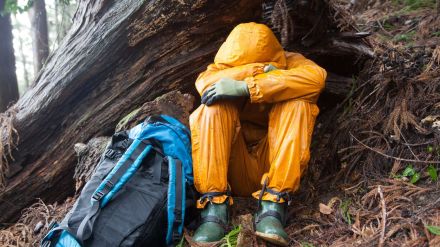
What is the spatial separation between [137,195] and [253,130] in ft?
4.05

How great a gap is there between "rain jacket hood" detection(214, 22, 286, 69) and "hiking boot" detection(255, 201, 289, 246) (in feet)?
3.97

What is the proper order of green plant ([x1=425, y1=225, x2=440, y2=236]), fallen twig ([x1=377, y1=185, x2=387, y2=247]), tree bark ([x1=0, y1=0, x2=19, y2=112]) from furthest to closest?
tree bark ([x1=0, y1=0, x2=19, y2=112]), fallen twig ([x1=377, y1=185, x2=387, y2=247]), green plant ([x1=425, y1=225, x2=440, y2=236])

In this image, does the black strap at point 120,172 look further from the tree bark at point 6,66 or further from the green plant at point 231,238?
the tree bark at point 6,66

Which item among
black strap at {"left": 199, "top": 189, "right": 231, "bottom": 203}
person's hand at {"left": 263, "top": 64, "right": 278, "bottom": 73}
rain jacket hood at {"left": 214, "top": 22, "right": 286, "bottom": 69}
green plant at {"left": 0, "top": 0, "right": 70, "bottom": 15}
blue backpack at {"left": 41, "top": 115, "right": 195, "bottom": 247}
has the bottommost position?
black strap at {"left": 199, "top": 189, "right": 231, "bottom": 203}

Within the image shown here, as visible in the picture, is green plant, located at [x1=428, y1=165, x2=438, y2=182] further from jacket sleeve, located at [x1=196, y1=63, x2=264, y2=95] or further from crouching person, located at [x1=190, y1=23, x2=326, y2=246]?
jacket sleeve, located at [x1=196, y1=63, x2=264, y2=95]

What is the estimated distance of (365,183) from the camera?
10.3ft

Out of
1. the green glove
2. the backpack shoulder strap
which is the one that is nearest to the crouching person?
the green glove

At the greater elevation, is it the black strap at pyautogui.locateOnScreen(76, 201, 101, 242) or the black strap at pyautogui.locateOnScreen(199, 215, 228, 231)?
the black strap at pyautogui.locateOnScreen(76, 201, 101, 242)

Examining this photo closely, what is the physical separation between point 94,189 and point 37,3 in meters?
5.58

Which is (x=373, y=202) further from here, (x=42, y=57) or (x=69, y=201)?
(x=42, y=57)

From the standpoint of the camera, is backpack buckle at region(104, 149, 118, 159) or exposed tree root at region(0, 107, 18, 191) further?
exposed tree root at region(0, 107, 18, 191)

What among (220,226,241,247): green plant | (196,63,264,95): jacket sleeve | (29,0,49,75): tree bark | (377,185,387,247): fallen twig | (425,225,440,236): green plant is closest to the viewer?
(425,225,440,236): green plant

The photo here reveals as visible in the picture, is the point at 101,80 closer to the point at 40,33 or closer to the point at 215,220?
the point at 215,220

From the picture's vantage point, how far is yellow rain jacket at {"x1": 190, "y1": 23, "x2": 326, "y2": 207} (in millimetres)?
2914
